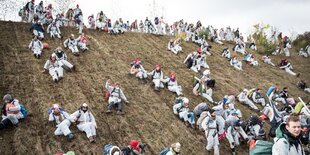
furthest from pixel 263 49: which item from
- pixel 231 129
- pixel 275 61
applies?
pixel 231 129

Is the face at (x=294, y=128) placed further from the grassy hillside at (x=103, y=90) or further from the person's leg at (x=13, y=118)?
the person's leg at (x=13, y=118)

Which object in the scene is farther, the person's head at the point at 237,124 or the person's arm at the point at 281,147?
the person's head at the point at 237,124

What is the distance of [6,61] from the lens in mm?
15977

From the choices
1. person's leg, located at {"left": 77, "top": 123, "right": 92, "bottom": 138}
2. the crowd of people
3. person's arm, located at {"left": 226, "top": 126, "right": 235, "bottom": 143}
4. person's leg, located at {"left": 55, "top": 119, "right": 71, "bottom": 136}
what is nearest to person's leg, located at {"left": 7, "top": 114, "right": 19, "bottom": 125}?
the crowd of people

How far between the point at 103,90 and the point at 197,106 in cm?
479

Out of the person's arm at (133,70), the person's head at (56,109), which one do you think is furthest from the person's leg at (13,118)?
the person's arm at (133,70)

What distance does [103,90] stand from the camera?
1460 cm

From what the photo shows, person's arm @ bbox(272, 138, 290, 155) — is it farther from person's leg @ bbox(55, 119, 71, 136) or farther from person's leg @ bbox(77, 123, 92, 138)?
person's leg @ bbox(55, 119, 71, 136)

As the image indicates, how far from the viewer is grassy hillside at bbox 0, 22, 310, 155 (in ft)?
34.3

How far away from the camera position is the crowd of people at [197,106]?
846cm

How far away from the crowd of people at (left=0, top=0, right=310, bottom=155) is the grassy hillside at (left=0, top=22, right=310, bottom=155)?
1.36 ft

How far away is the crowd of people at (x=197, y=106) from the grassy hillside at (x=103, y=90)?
0.41m

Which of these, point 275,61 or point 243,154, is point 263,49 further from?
point 243,154

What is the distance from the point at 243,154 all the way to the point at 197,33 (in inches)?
732
